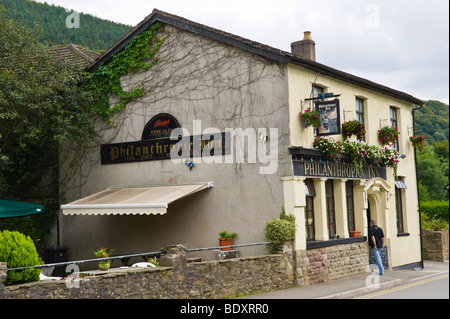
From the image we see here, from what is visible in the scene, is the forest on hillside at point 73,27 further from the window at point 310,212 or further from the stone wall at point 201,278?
the stone wall at point 201,278

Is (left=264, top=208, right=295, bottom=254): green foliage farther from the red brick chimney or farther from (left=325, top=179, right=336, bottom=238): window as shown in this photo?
the red brick chimney

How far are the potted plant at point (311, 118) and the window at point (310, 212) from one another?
2043 mm

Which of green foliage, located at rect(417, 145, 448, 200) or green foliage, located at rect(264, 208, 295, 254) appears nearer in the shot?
green foliage, located at rect(264, 208, 295, 254)

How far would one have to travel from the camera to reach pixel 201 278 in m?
13.6

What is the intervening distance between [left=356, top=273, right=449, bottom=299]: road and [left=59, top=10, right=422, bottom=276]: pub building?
245 cm

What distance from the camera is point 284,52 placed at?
16672mm

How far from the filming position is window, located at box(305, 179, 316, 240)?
18.1 meters

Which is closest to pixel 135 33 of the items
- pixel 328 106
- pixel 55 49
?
pixel 55 49

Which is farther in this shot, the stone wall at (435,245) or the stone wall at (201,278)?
the stone wall at (435,245)

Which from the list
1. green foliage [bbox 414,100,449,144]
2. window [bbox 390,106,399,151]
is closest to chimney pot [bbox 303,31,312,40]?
window [bbox 390,106,399,151]

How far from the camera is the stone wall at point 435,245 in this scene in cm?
2634

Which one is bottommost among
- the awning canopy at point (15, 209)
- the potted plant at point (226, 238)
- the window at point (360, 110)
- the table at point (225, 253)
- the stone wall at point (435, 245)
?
the stone wall at point (435, 245)

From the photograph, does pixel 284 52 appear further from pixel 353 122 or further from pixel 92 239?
pixel 92 239

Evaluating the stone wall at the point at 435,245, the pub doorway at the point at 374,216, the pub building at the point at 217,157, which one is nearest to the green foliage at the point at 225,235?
the pub building at the point at 217,157
